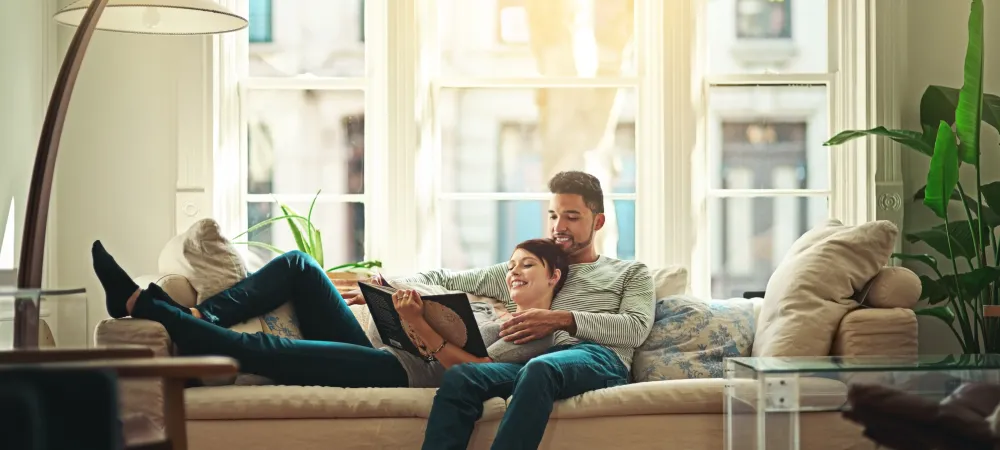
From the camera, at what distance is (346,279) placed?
399 centimetres

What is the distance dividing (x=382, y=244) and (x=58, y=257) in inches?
50.2

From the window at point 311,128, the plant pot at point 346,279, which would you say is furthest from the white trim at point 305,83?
the plant pot at point 346,279

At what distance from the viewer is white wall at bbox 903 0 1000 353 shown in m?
4.25

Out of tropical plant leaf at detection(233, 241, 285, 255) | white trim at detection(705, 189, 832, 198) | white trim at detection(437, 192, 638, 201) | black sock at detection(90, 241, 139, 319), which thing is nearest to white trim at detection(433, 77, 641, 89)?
white trim at detection(437, 192, 638, 201)

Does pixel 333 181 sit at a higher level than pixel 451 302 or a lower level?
higher

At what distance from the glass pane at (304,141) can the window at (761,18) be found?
158 centimetres

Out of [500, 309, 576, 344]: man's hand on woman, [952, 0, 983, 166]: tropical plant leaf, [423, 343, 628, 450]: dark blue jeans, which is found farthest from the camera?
[952, 0, 983, 166]: tropical plant leaf

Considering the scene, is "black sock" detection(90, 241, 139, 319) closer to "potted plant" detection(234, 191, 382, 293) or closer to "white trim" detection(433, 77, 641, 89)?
"potted plant" detection(234, 191, 382, 293)

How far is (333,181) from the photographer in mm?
4383

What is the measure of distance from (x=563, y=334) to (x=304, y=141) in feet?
5.39

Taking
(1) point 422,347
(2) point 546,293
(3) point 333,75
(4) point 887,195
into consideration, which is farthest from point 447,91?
(4) point 887,195

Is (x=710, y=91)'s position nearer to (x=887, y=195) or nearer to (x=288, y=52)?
(x=887, y=195)

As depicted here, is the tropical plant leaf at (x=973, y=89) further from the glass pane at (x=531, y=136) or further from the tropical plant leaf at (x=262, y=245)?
the tropical plant leaf at (x=262, y=245)

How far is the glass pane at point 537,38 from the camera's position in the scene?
14.3 ft
